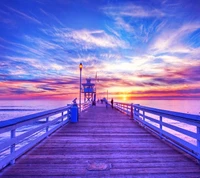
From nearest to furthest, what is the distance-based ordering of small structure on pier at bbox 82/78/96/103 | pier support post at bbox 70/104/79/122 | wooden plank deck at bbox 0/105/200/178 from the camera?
wooden plank deck at bbox 0/105/200/178
pier support post at bbox 70/104/79/122
small structure on pier at bbox 82/78/96/103

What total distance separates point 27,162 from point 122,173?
2.33 m

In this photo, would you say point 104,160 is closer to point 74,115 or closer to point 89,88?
point 74,115

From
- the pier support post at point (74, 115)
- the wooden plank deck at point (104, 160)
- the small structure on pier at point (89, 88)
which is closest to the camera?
the wooden plank deck at point (104, 160)

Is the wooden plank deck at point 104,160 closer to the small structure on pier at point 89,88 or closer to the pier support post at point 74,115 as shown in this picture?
the pier support post at point 74,115

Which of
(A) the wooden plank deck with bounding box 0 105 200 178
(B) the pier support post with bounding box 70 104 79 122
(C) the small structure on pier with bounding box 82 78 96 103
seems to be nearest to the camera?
(A) the wooden plank deck with bounding box 0 105 200 178

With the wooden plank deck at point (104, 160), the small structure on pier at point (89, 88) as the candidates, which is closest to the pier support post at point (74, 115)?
the wooden plank deck at point (104, 160)

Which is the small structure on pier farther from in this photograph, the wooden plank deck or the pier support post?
the wooden plank deck

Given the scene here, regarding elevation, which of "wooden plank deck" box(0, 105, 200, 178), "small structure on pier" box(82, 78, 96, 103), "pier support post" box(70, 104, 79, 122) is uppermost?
"small structure on pier" box(82, 78, 96, 103)

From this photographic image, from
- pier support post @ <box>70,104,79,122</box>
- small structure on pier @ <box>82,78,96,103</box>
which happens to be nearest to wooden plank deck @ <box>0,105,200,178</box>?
pier support post @ <box>70,104,79,122</box>

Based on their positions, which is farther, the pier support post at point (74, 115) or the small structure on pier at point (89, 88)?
the small structure on pier at point (89, 88)

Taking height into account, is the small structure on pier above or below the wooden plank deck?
above

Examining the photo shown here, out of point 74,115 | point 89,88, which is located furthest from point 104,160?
point 89,88

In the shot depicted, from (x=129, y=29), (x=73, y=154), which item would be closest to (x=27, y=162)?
→ (x=73, y=154)

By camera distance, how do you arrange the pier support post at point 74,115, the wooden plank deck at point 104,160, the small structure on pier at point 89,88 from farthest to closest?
1. the small structure on pier at point 89,88
2. the pier support post at point 74,115
3. the wooden plank deck at point 104,160
